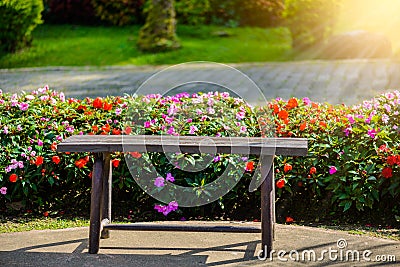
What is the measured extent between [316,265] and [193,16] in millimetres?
14234

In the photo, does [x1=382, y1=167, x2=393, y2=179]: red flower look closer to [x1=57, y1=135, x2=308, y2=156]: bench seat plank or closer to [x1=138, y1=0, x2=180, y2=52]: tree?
[x1=57, y1=135, x2=308, y2=156]: bench seat plank

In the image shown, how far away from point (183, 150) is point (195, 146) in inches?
2.8

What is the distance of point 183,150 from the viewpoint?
13.3ft

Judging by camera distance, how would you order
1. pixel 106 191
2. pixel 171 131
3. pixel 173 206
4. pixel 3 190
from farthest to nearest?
pixel 171 131, pixel 3 190, pixel 173 206, pixel 106 191

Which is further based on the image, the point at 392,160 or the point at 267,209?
the point at 392,160

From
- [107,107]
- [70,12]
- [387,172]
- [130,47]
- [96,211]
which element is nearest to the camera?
[96,211]

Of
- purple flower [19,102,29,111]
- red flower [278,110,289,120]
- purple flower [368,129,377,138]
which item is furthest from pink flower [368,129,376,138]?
purple flower [19,102,29,111]

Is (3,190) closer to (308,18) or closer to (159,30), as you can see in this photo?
(159,30)

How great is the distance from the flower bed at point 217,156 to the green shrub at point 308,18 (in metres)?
9.50

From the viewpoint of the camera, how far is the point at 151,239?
4422 millimetres

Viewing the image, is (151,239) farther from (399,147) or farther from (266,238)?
(399,147)

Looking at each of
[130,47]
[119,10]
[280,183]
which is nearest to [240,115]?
[280,183]

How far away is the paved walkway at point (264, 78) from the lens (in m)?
9.79

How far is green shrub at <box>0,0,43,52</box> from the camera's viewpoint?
13.1m
